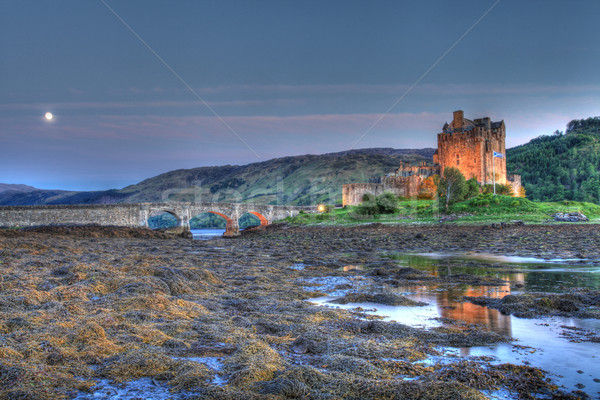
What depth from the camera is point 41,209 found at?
45844mm

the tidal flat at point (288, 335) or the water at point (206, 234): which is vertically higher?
the tidal flat at point (288, 335)

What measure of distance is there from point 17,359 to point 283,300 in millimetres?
6318

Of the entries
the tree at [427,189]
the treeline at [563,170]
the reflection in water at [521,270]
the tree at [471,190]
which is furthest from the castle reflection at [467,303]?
the treeline at [563,170]

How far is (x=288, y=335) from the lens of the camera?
295 inches

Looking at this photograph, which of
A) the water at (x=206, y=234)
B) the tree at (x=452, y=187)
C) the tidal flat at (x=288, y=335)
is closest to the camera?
the tidal flat at (x=288, y=335)

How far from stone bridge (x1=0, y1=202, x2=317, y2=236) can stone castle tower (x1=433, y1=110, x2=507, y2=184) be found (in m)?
38.3

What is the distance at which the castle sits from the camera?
80938 mm

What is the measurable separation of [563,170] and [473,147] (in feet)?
143

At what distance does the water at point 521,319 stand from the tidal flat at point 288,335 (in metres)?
0.03

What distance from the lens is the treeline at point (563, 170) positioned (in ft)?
309

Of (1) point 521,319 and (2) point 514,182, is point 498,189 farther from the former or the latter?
(1) point 521,319

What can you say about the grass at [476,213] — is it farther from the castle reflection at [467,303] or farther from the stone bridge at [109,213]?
the castle reflection at [467,303]

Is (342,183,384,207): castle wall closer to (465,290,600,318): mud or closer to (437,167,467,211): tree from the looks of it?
(437,167,467,211): tree

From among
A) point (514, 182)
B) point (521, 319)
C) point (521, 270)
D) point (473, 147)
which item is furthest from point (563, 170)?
point (521, 319)
